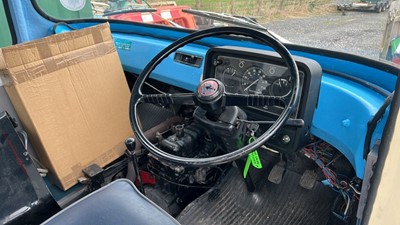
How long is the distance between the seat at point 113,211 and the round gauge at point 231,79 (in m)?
0.59

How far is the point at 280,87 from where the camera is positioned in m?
1.28

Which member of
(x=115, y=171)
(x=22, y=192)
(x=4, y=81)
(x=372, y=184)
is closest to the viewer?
(x=372, y=184)

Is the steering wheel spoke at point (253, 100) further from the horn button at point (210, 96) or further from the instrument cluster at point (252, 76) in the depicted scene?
the instrument cluster at point (252, 76)

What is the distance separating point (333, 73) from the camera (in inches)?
56.1

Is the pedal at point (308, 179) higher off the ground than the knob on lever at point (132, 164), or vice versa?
the knob on lever at point (132, 164)

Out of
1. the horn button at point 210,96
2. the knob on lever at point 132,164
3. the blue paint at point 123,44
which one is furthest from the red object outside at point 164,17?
the horn button at point 210,96

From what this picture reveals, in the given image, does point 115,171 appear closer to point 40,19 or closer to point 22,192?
point 22,192

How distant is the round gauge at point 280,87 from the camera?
1.25 meters

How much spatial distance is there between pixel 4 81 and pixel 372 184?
1.67 meters

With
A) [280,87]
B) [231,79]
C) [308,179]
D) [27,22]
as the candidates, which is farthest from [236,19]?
[27,22]

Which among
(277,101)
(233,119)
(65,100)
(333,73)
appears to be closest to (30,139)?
(65,100)

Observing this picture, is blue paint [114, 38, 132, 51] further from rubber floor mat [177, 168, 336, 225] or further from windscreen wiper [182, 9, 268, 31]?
rubber floor mat [177, 168, 336, 225]

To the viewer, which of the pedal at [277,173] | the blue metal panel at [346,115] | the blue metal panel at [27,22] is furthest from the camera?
the blue metal panel at [27,22]

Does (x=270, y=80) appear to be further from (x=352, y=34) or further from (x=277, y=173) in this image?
(x=352, y=34)
